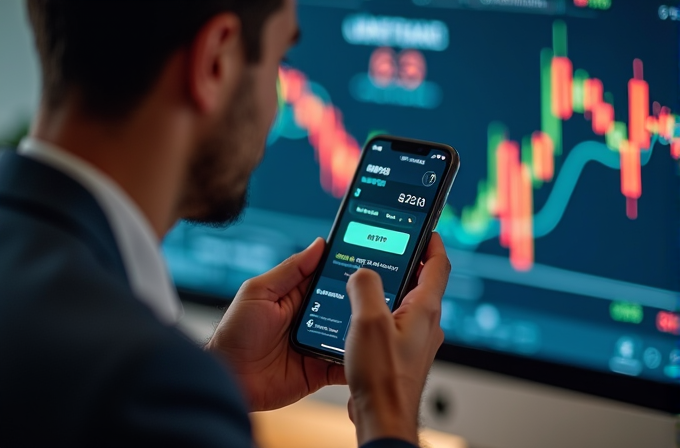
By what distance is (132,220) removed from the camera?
49 cm

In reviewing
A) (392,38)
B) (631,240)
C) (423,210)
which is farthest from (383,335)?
(392,38)

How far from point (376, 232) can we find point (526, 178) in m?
0.26

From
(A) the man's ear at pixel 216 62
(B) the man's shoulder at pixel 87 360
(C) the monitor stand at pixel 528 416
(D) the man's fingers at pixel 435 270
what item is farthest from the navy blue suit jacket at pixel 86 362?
(C) the monitor stand at pixel 528 416

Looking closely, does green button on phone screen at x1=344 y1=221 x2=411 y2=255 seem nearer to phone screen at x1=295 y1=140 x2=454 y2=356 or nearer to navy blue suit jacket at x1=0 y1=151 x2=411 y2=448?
phone screen at x1=295 y1=140 x2=454 y2=356

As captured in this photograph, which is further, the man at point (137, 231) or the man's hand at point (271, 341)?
the man's hand at point (271, 341)

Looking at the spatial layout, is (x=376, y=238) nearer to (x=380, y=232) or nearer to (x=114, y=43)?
(x=380, y=232)

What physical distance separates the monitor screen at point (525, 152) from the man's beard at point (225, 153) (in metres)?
0.41

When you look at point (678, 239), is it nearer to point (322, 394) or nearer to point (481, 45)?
point (481, 45)

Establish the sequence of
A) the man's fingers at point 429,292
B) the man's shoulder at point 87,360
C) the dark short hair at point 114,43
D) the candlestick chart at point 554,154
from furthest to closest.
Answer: the candlestick chart at point 554,154 < the man's fingers at point 429,292 < the dark short hair at point 114,43 < the man's shoulder at point 87,360

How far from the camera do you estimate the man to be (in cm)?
38

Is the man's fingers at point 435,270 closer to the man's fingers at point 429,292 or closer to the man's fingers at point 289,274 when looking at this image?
the man's fingers at point 429,292

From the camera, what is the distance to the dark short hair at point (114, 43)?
489 mm

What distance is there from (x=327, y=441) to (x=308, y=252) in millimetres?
448

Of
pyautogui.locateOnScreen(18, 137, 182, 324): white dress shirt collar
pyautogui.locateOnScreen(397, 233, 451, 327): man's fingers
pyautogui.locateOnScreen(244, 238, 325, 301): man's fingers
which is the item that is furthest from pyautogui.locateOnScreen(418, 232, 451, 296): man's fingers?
pyautogui.locateOnScreen(18, 137, 182, 324): white dress shirt collar
